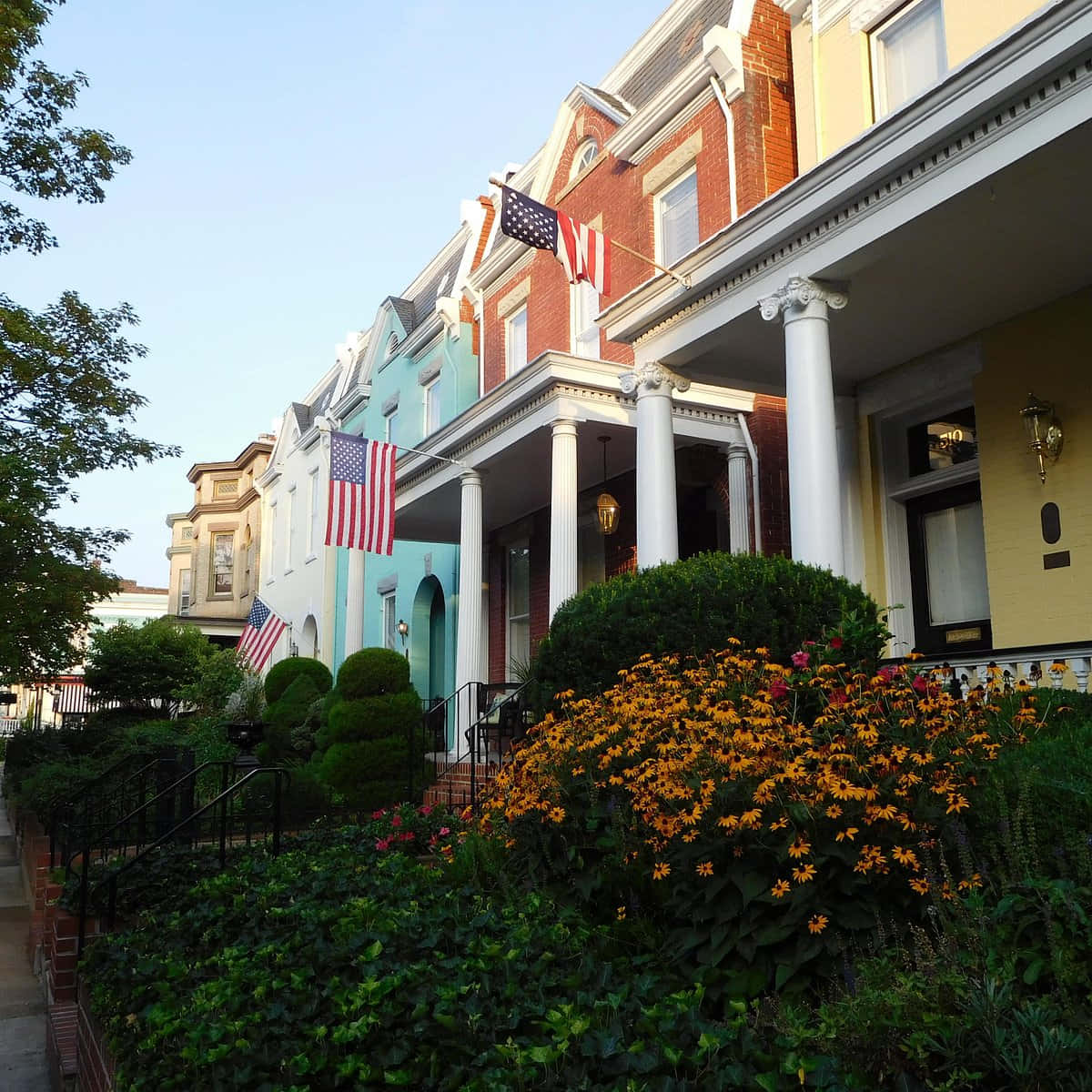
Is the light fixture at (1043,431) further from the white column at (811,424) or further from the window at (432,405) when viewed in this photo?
the window at (432,405)

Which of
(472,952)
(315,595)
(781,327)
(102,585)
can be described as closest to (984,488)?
(781,327)

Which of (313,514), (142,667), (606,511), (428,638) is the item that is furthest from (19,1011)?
(313,514)

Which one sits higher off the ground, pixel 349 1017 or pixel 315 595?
pixel 315 595

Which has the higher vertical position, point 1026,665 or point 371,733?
point 1026,665

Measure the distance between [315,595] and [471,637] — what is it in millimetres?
12931

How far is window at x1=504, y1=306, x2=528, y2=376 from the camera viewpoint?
1758 centimetres

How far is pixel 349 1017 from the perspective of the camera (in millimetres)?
3334

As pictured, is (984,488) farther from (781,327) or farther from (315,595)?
(315,595)

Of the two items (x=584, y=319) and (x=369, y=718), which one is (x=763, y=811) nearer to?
(x=369, y=718)

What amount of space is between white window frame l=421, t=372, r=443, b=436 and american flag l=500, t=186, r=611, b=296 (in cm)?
974

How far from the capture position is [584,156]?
52.1ft

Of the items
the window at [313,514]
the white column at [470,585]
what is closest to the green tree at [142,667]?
the window at [313,514]

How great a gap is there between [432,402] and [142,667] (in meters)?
9.16

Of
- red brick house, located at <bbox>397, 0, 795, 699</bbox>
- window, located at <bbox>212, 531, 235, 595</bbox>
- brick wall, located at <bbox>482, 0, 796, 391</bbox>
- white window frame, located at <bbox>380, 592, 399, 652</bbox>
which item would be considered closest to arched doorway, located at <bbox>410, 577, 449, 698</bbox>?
white window frame, located at <bbox>380, 592, 399, 652</bbox>
